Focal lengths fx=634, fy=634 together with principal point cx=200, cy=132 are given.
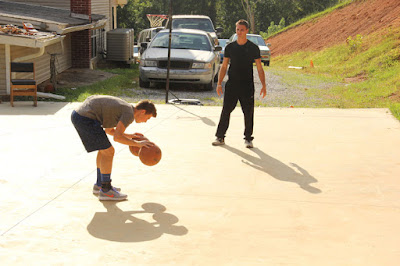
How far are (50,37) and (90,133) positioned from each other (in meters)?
10.9

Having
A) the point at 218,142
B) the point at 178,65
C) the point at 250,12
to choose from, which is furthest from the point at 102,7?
the point at 250,12

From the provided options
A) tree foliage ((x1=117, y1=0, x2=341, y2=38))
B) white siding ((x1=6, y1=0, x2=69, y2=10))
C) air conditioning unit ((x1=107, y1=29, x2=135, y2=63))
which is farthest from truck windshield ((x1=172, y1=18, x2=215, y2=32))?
tree foliage ((x1=117, y1=0, x2=341, y2=38))

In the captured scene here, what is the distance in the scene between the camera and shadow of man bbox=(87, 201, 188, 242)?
225 inches

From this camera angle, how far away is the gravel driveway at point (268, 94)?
54.1 ft

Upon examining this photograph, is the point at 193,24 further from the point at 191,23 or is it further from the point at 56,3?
the point at 56,3

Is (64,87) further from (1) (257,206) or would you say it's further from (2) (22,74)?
(1) (257,206)

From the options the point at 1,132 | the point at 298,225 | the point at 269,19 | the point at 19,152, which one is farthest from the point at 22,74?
the point at 269,19

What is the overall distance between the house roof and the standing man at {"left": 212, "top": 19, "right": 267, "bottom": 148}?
31.0ft

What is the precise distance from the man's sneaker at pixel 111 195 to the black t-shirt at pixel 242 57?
12.2 feet

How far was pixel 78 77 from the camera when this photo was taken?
21.2 metres

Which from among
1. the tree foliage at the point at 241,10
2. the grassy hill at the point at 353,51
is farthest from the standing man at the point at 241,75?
the tree foliage at the point at 241,10

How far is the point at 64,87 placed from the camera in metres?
18.4

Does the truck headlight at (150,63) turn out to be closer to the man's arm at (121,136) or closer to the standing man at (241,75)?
the standing man at (241,75)

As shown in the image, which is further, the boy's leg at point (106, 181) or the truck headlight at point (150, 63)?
the truck headlight at point (150, 63)
